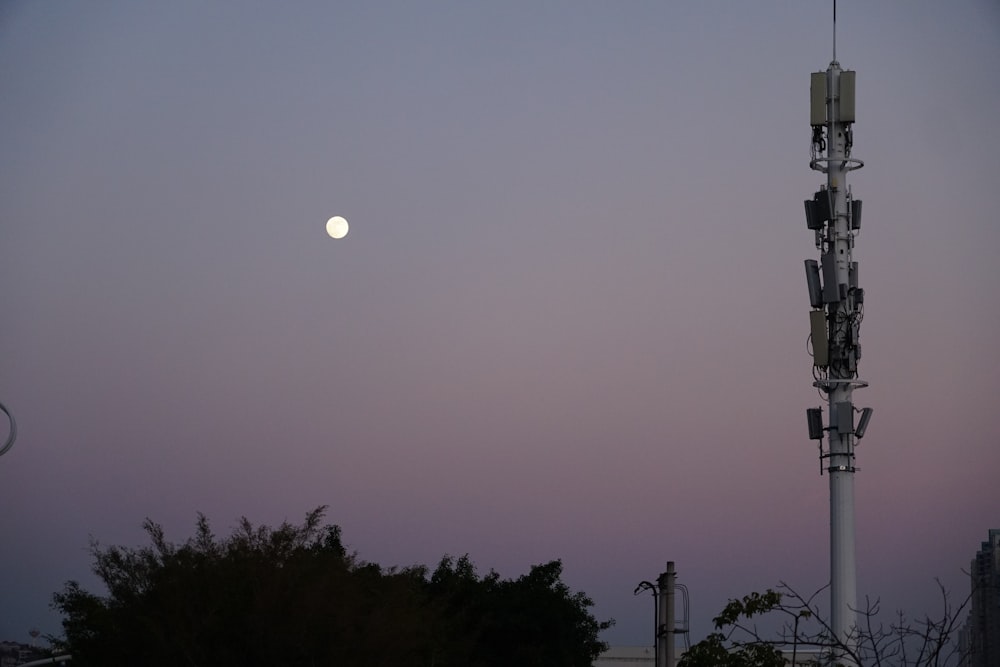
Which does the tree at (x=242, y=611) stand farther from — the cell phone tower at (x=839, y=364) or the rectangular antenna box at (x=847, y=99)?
the rectangular antenna box at (x=847, y=99)

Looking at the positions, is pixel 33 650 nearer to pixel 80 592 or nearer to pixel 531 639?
pixel 80 592

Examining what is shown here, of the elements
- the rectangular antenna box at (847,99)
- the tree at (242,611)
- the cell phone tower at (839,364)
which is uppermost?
the rectangular antenna box at (847,99)

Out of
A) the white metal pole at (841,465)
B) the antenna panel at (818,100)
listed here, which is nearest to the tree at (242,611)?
the white metal pole at (841,465)

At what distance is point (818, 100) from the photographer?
28.8 meters

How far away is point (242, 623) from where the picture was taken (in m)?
26.6

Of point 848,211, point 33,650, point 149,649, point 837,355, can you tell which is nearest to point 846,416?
point 837,355

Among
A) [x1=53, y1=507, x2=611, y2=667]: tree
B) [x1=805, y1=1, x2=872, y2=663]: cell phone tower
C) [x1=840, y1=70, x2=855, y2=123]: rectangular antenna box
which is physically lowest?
[x1=53, y1=507, x2=611, y2=667]: tree

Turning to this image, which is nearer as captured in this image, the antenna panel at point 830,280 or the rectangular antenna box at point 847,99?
the antenna panel at point 830,280

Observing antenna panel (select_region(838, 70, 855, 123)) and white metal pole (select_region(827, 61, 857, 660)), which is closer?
white metal pole (select_region(827, 61, 857, 660))

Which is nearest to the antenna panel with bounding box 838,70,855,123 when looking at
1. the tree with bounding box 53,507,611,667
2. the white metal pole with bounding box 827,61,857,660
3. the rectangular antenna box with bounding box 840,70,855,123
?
the rectangular antenna box with bounding box 840,70,855,123

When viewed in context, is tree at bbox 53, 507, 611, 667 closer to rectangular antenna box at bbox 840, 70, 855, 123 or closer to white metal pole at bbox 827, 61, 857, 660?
white metal pole at bbox 827, 61, 857, 660

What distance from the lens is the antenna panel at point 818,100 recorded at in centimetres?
2866

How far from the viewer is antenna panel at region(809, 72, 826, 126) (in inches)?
1128

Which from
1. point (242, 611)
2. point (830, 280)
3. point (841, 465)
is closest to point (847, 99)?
point (830, 280)
